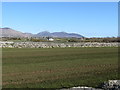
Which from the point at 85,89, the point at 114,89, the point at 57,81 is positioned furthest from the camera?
the point at 57,81

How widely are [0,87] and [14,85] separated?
1.06m

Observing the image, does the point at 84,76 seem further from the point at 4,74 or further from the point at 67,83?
the point at 4,74

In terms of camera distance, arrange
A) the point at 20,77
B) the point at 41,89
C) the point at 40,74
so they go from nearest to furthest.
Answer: the point at 41,89 < the point at 20,77 < the point at 40,74

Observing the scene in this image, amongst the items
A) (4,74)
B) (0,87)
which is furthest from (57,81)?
(4,74)

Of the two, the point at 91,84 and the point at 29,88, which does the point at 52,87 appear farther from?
the point at 91,84

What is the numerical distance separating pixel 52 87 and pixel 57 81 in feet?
8.54

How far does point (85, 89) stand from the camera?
622 inches

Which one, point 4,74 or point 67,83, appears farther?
point 4,74

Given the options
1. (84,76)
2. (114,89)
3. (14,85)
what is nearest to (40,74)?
(84,76)

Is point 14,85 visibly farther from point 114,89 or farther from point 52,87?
point 114,89

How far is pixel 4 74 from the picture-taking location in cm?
2791

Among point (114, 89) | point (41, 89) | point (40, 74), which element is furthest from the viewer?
point (40, 74)

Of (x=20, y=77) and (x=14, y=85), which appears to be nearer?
(x=14, y=85)

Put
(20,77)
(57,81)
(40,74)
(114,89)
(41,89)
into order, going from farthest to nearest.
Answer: (40,74) < (20,77) < (57,81) < (41,89) < (114,89)
